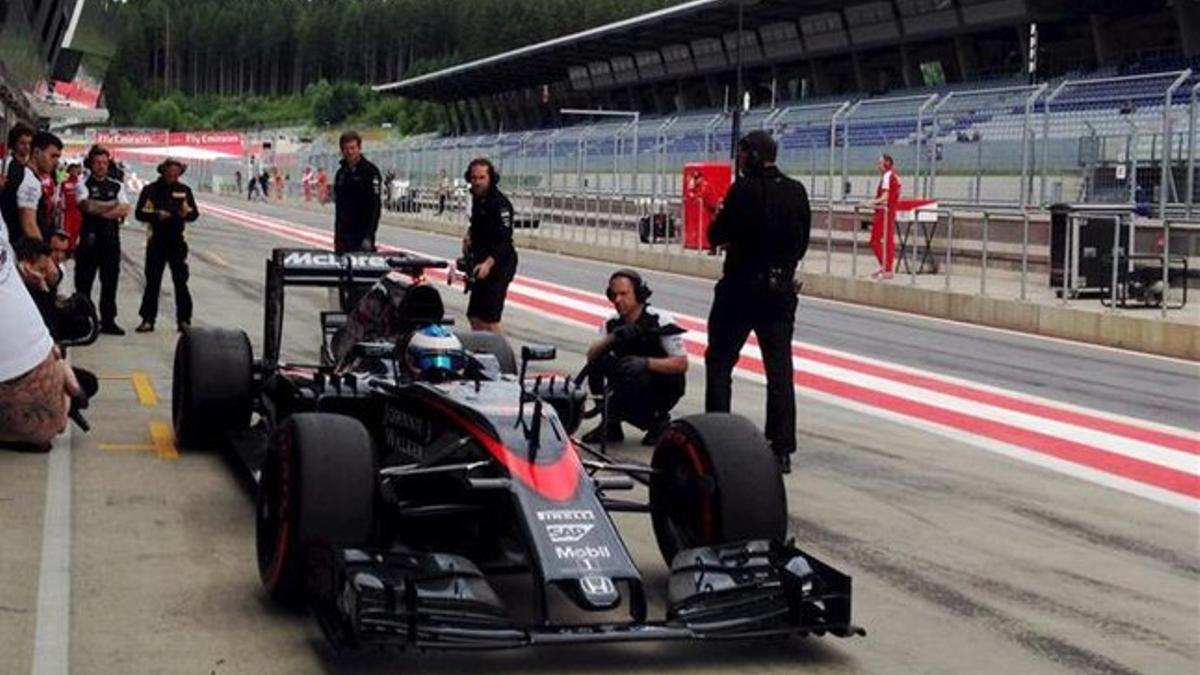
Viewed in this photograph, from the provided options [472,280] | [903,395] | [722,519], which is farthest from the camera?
[903,395]

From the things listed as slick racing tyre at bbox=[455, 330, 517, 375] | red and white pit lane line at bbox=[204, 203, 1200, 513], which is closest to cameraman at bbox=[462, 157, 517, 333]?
red and white pit lane line at bbox=[204, 203, 1200, 513]

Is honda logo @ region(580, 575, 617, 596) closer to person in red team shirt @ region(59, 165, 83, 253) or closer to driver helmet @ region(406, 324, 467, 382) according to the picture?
driver helmet @ region(406, 324, 467, 382)

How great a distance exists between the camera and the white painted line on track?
5.32 meters

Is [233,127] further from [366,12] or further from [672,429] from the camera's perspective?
[672,429]

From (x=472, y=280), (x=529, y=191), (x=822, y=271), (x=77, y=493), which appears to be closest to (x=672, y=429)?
(x=77, y=493)

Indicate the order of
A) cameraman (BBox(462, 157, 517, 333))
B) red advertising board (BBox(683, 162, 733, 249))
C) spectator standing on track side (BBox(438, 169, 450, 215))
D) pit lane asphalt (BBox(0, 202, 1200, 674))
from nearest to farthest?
pit lane asphalt (BBox(0, 202, 1200, 674))
cameraman (BBox(462, 157, 517, 333))
red advertising board (BBox(683, 162, 733, 249))
spectator standing on track side (BBox(438, 169, 450, 215))

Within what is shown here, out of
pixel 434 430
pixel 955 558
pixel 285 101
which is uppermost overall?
pixel 285 101

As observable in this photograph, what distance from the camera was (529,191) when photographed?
41.7 m

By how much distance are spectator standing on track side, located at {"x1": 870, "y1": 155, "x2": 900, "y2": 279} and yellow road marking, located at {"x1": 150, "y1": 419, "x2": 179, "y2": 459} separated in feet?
50.9

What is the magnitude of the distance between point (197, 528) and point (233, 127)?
15676 cm

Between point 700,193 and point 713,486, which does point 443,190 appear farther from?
point 713,486

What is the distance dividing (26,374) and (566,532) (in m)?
4.14

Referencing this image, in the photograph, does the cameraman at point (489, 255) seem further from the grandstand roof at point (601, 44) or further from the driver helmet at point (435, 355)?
the grandstand roof at point (601, 44)

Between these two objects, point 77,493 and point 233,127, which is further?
point 233,127
